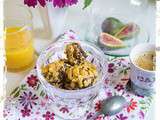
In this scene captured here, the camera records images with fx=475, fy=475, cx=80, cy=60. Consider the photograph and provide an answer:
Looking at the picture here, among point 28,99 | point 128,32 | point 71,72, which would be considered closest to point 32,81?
point 28,99

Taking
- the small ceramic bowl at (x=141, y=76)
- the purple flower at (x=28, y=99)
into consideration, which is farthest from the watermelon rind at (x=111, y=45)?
the purple flower at (x=28, y=99)

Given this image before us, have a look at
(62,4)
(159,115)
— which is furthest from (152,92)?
(62,4)

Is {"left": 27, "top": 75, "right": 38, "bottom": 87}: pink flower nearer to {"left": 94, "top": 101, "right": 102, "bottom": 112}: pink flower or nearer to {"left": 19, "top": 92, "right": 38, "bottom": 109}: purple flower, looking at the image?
{"left": 19, "top": 92, "right": 38, "bottom": 109}: purple flower

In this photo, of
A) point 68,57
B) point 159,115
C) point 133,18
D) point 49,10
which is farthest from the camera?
point 133,18

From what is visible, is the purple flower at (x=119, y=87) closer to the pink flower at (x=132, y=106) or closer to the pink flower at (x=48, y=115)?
the pink flower at (x=132, y=106)

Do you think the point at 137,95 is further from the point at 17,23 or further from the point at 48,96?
the point at 17,23

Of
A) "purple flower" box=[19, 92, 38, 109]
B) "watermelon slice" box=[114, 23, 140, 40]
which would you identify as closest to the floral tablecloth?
"purple flower" box=[19, 92, 38, 109]
